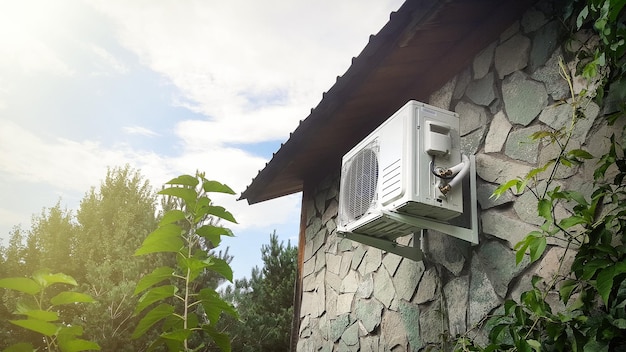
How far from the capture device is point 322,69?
5035 millimetres

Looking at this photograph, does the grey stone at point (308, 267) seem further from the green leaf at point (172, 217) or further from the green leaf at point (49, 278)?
the green leaf at point (49, 278)

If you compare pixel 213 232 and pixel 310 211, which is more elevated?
pixel 310 211

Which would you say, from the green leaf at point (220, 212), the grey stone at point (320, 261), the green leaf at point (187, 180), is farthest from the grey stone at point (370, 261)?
the green leaf at point (187, 180)

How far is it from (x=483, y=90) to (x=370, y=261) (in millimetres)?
1291

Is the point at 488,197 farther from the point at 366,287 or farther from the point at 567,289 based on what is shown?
the point at 366,287

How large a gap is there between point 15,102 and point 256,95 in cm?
277

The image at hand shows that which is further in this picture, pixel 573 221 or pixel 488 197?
pixel 488 197

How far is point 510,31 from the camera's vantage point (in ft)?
7.30

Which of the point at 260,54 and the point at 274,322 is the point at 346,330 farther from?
the point at 274,322

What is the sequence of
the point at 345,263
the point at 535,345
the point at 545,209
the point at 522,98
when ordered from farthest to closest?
the point at 345,263, the point at 522,98, the point at 545,209, the point at 535,345

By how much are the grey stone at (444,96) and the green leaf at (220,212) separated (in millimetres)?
1629

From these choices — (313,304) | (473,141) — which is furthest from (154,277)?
(313,304)

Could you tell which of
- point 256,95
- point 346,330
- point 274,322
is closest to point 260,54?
point 256,95

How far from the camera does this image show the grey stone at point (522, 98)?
2.01 meters
